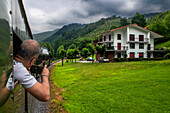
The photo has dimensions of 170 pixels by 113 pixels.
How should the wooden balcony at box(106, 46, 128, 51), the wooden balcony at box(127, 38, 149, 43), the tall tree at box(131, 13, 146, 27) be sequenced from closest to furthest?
the wooden balcony at box(106, 46, 128, 51) → the wooden balcony at box(127, 38, 149, 43) → the tall tree at box(131, 13, 146, 27)

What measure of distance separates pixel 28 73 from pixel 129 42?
32.9 m

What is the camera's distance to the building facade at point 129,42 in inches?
1233

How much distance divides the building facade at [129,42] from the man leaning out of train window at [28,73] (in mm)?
30052

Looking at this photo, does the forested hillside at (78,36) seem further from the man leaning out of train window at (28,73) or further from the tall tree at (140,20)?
the man leaning out of train window at (28,73)

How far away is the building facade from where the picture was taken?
31312 millimetres

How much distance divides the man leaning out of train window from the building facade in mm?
30052

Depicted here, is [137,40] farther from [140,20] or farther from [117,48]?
[140,20]

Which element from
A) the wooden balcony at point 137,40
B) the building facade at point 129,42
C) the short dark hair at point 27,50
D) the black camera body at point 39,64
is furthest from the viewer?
the building facade at point 129,42

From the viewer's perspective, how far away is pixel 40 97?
1.13 meters

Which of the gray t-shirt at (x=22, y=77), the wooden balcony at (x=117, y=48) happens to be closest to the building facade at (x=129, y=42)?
the wooden balcony at (x=117, y=48)

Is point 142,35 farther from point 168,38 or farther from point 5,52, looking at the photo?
point 5,52

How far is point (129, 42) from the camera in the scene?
31.5m

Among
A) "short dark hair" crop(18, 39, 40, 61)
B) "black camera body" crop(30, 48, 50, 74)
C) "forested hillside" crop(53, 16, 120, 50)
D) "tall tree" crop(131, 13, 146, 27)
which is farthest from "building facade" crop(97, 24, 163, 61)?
"forested hillside" crop(53, 16, 120, 50)

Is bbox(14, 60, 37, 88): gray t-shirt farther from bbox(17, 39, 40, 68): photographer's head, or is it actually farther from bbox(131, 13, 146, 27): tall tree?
bbox(131, 13, 146, 27): tall tree
